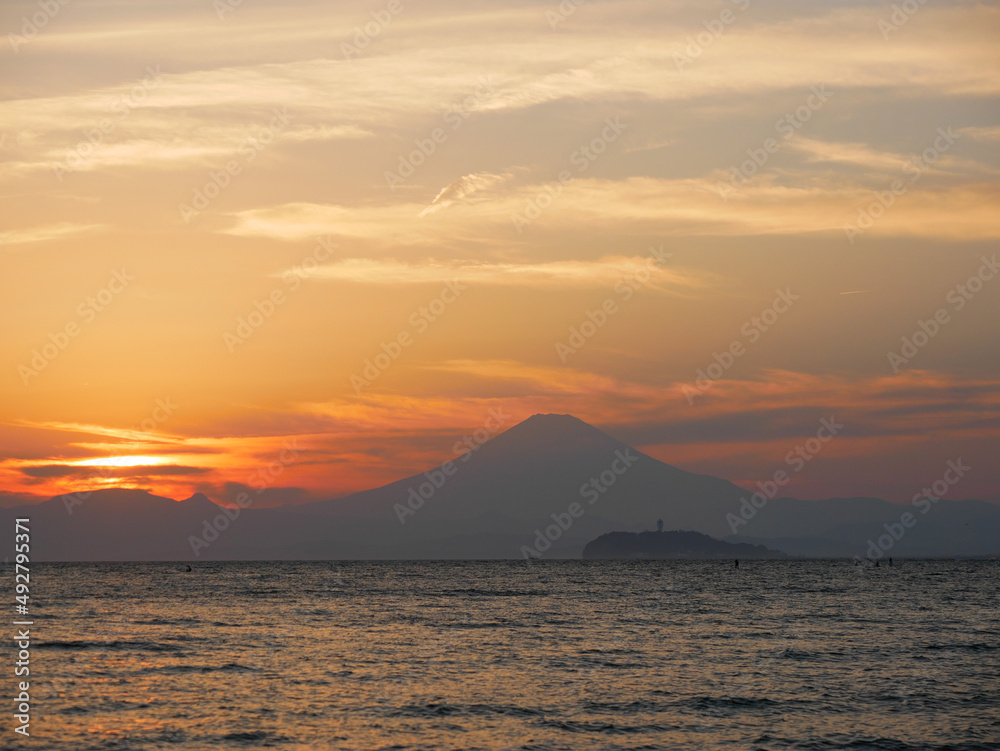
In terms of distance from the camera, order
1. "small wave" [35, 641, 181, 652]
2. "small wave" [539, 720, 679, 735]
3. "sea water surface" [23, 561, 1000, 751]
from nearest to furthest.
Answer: "sea water surface" [23, 561, 1000, 751]
"small wave" [539, 720, 679, 735]
"small wave" [35, 641, 181, 652]

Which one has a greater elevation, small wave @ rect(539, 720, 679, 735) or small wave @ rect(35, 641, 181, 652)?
small wave @ rect(539, 720, 679, 735)

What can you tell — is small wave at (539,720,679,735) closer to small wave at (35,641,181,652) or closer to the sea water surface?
the sea water surface

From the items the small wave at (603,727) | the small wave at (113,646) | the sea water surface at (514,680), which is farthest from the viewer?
the small wave at (113,646)

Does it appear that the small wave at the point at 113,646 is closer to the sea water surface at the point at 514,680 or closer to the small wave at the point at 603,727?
the sea water surface at the point at 514,680

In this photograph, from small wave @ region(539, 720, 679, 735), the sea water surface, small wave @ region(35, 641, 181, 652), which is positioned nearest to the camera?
the sea water surface

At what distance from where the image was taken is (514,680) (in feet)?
132

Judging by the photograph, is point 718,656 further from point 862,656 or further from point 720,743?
point 720,743

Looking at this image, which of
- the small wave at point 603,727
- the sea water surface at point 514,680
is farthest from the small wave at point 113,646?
the small wave at point 603,727

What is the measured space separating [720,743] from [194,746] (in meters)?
16.8

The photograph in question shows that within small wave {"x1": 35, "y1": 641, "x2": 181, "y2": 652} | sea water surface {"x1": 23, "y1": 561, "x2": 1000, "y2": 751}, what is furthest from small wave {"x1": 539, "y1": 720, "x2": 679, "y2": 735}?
small wave {"x1": 35, "y1": 641, "x2": 181, "y2": 652}

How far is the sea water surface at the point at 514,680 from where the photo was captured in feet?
99.1

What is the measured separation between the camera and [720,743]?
29344 mm

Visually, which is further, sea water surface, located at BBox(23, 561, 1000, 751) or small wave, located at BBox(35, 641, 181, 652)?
small wave, located at BBox(35, 641, 181, 652)

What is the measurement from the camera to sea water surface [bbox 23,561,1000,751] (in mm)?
30203
